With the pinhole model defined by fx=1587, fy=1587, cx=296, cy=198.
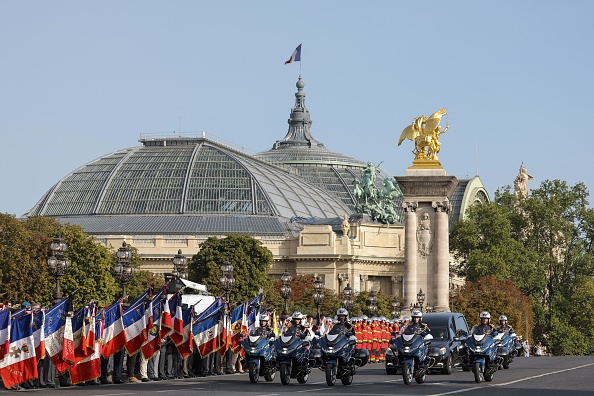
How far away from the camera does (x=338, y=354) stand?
37.0 m

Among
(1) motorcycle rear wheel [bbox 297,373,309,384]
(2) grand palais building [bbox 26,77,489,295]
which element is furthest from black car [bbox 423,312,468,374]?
(2) grand palais building [bbox 26,77,489,295]

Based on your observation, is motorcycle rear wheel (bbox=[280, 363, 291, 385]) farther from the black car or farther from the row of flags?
the black car

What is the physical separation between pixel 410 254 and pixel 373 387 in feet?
158

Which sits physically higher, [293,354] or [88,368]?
[293,354]

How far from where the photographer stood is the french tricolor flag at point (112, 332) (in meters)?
38.1

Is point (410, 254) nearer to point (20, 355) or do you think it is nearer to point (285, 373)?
point (285, 373)

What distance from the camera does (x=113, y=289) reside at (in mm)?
97812

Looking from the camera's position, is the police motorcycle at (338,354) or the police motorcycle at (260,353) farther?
the police motorcycle at (260,353)

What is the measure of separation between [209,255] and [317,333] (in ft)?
235

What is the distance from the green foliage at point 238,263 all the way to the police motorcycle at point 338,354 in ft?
248

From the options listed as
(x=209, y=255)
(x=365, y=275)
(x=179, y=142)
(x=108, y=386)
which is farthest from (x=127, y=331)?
(x=179, y=142)

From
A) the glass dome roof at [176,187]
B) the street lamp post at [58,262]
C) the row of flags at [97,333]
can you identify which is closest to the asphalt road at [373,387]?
the row of flags at [97,333]

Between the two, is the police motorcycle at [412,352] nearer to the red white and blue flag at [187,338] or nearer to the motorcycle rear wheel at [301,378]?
the motorcycle rear wheel at [301,378]

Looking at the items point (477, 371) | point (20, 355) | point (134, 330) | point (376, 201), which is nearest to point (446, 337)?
point (477, 371)
